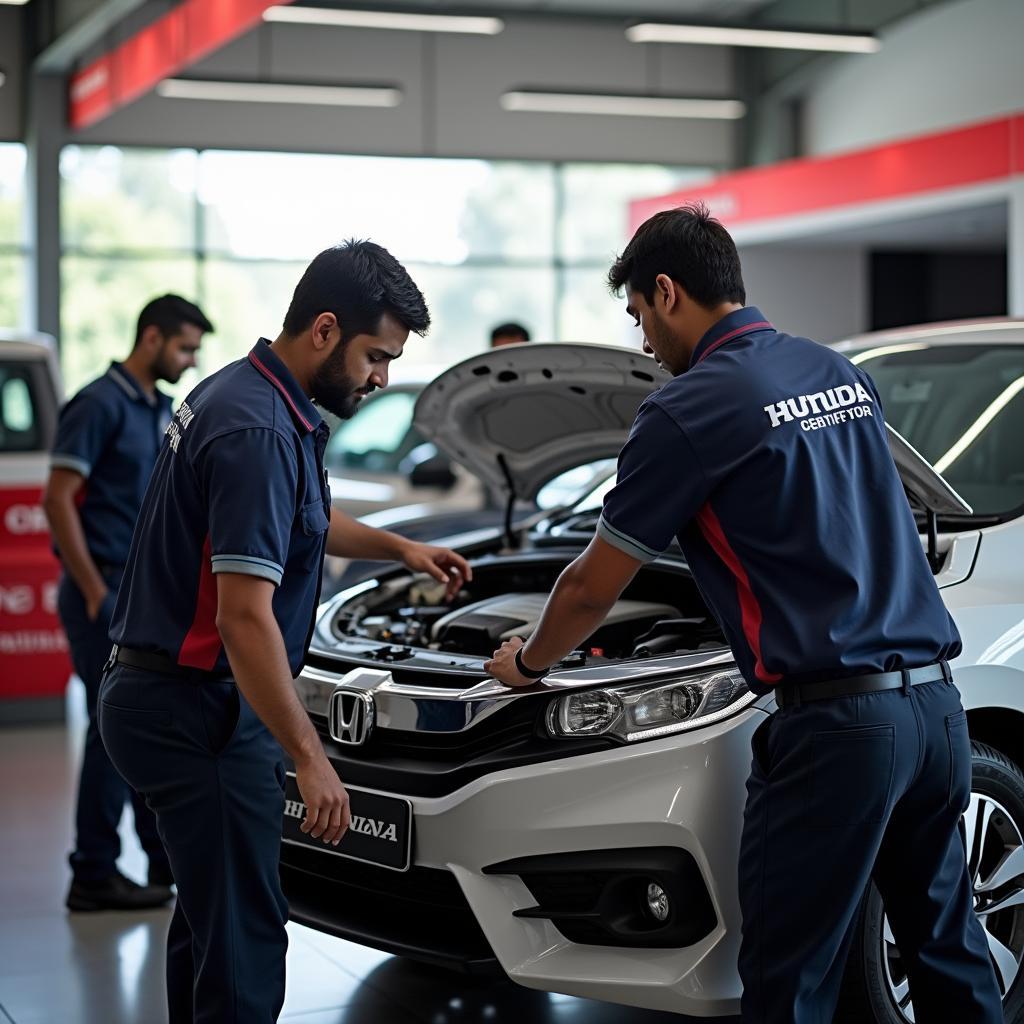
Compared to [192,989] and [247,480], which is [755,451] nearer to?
[247,480]

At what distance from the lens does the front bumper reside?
8.46 ft

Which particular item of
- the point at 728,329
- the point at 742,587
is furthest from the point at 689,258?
the point at 742,587

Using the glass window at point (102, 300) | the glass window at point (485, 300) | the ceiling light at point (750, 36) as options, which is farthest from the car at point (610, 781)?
the glass window at point (485, 300)

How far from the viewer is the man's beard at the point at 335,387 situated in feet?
7.85

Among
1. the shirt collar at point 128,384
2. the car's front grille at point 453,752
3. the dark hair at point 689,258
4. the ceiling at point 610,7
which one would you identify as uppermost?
the ceiling at point 610,7

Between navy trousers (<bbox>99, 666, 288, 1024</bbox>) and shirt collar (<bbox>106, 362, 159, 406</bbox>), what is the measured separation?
2150mm

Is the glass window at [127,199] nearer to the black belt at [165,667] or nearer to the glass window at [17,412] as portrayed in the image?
the glass window at [17,412]

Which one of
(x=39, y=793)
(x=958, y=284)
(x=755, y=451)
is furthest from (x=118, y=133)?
(x=755, y=451)

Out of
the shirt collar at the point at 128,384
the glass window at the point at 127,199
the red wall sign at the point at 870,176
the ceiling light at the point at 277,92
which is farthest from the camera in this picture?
the glass window at the point at 127,199

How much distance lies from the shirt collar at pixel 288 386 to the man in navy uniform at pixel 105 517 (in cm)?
201

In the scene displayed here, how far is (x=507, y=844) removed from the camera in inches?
106

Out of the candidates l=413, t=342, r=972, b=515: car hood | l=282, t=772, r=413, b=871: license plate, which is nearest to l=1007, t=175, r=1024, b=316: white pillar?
l=413, t=342, r=972, b=515: car hood

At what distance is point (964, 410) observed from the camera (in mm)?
3561

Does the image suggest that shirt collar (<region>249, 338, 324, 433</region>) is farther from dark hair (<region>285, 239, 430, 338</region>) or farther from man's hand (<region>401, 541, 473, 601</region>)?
man's hand (<region>401, 541, 473, 601</region>)
